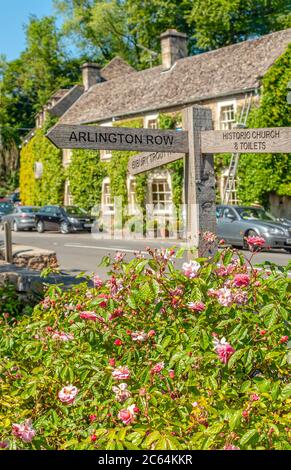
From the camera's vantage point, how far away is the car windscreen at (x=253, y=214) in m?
19.6

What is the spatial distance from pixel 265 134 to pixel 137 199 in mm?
25939

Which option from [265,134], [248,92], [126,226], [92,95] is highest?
[92,95]

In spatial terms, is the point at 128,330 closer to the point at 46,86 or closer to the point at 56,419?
the point at 56,419

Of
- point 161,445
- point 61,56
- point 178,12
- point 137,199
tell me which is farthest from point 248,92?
point 61,56

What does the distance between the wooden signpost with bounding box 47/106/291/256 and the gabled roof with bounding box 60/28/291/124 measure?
67.3ft

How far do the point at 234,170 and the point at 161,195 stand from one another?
5634 millimetres

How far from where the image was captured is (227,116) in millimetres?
26109

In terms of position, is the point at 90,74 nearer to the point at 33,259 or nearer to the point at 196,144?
the point at 33,259

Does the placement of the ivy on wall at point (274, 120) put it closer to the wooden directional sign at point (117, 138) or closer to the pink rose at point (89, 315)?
the wooden directional sign at point (117, 138)

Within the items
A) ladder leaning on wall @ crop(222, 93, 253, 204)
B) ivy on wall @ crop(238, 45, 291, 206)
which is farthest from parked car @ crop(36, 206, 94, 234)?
ivy on wall @ crop(238, 45, 291, 206)

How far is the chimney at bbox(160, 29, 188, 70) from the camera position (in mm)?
31281

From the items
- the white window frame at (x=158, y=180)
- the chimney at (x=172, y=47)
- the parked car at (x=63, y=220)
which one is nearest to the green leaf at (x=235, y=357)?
the white window frame at (x=158, y=180)

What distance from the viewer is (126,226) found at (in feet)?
97.2

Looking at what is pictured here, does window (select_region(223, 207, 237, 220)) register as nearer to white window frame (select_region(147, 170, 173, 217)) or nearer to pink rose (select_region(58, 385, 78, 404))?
white window frame (select_region(147, 170, 173, 217))
